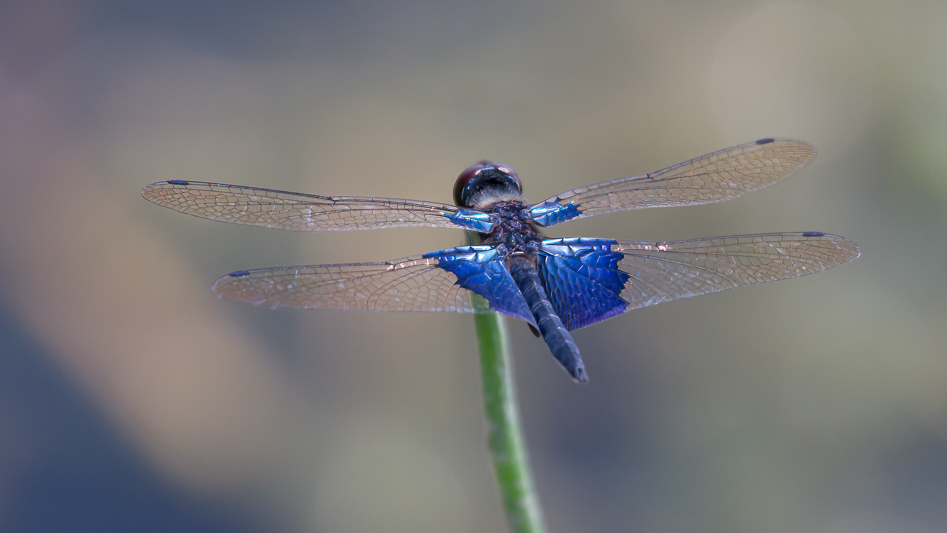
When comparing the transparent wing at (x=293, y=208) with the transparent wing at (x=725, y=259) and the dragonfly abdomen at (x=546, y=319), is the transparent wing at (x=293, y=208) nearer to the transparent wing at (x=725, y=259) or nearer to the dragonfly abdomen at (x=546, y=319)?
the dragonfly abdomen at (x=546, y=319)

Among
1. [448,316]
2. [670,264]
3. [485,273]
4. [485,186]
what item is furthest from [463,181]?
[448,316]

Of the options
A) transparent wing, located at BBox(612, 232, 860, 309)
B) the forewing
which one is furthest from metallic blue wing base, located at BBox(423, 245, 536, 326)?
transparent wing, located at BBox(612, 232, 860, 309)

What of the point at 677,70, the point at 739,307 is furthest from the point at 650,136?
the point at 739,307

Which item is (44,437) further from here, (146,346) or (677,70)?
(677,70)

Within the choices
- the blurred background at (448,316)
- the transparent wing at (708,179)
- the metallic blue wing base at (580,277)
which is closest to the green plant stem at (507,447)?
the metallic blue wing base at (580,277)

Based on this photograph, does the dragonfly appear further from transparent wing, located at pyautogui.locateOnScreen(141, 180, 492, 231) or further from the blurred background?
the blurred background

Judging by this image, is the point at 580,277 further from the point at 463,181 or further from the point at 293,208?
the point at 293,208

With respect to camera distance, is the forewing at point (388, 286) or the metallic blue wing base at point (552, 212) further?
the metallic blue wing base at point (552, 212)
